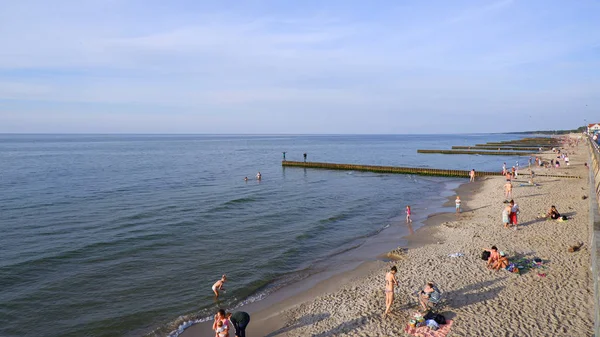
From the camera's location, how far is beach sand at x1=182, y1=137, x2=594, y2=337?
1021 centimetres

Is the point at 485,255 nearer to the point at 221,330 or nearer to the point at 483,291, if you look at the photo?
the point at 483,291

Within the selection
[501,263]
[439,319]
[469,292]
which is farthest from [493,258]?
[439,319]

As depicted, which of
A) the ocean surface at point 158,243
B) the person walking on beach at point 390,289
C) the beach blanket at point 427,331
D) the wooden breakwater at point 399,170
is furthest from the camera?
the wooden breakwater at point 399,170

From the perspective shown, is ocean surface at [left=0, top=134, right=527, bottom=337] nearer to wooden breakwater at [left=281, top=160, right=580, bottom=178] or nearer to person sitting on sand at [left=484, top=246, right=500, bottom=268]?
person sitting on sand at [left=484, top=246, right=500, bottom=268]

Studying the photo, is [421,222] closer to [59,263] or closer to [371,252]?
[371,252]

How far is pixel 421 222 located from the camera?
23328 millimetres

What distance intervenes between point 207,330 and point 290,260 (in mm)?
6490

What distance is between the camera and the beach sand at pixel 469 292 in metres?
10.2

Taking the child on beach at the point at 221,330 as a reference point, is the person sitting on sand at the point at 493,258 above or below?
above

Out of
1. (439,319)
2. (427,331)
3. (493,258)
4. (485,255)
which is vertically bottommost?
(427,331)

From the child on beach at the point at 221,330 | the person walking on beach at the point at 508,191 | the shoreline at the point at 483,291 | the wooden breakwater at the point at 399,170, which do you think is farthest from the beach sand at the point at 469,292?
the wooden breakwater at the point at 399,170

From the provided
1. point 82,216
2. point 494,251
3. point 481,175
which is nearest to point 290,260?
point 494,251

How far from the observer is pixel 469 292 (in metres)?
12.1

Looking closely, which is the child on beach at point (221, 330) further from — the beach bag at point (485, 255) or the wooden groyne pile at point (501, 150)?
the wooden groyne pile at point (501, 150)
